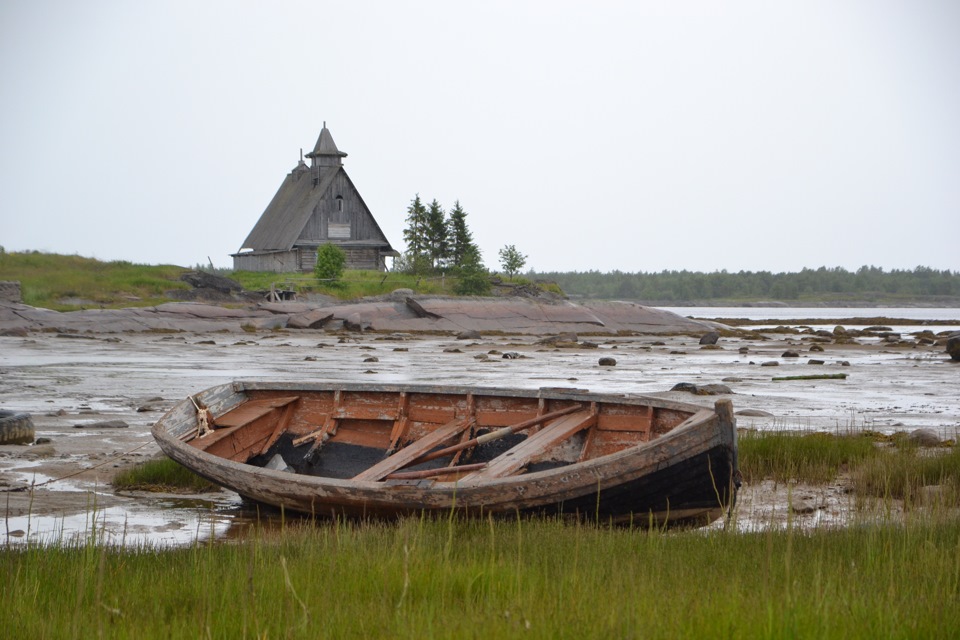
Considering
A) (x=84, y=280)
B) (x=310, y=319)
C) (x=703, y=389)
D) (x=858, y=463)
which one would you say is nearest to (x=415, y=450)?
(x=858, y=463)

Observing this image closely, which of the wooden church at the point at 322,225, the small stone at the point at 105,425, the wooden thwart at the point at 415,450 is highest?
the wooden church at the point at 322,225

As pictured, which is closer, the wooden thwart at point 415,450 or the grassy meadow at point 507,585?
the grassy meadow at point 507,585

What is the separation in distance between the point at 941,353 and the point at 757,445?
2421 cm

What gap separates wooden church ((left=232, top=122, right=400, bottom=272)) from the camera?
54500 millimetres

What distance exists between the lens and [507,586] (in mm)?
4738

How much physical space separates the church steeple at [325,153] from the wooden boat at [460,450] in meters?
47.9

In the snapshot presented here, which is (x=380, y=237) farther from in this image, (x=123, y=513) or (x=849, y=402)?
(x=123, y=513)

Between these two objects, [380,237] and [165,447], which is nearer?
[165,447]

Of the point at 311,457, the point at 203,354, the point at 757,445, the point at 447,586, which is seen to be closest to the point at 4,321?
the point at 203,354

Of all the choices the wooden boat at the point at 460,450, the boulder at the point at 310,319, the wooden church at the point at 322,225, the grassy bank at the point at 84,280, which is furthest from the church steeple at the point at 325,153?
the wooden boat at the point at 460,450

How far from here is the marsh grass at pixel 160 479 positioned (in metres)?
9.50

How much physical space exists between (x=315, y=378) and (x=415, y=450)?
1185 cm

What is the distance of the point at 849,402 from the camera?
16.8m

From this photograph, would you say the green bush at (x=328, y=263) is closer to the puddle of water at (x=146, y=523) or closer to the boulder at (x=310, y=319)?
the boulder at (x=310, y=319)
